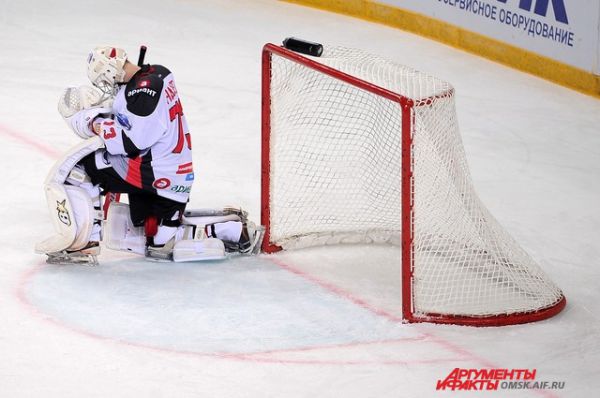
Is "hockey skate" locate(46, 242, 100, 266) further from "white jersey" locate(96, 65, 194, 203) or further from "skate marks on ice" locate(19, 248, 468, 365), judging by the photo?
"white jersey" locate(96, 65, 194, 203)

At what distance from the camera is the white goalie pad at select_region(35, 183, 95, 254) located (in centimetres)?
484

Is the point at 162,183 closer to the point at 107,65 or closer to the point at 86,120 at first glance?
the point at 86,120

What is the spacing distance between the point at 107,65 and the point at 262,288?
3.46 ft

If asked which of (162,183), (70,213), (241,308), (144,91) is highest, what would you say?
(144,91)

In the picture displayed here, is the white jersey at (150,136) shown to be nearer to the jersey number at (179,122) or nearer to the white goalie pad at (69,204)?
the jersey number at (179,122)

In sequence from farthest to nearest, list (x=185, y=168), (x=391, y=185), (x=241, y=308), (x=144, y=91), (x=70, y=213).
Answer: (x=391, y=185) → (x=185, y=168) → (x=70, y=213) → (x=144, y=91) → (x=241, y=308)

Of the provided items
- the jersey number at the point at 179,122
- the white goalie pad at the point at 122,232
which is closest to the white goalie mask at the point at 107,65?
the jersey number at the point at 179,122

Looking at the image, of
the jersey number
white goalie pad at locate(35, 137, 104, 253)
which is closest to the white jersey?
the jersey number

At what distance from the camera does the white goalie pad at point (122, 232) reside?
16.6 feet

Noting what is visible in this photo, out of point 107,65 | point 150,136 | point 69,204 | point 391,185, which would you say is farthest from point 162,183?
point 391,185

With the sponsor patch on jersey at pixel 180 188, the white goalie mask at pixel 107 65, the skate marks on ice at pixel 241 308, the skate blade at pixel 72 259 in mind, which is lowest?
the skate marks on ice at pixel 241 308

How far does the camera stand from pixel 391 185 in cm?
528

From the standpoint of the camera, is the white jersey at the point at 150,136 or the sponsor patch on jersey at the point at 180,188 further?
the sponsor patch on jersey at the point at 180,188

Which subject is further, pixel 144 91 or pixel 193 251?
pixel 193 251
